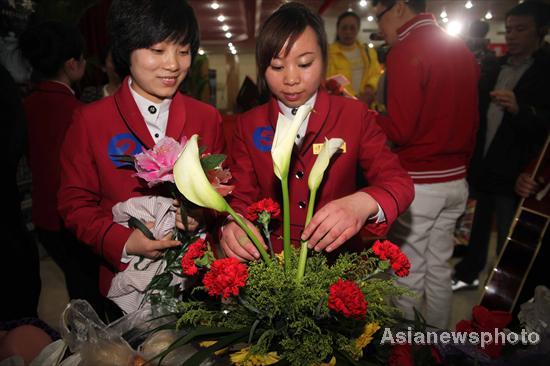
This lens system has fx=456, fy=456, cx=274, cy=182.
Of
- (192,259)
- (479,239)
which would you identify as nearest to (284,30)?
(192,259)

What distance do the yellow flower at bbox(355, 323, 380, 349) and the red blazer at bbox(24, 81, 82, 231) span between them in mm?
1537

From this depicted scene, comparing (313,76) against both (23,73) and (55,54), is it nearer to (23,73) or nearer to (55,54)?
(55,54)

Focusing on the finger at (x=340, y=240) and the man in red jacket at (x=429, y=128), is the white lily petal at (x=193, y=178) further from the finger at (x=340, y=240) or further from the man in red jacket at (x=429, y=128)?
the man in red jacket at (x=429, y=128)

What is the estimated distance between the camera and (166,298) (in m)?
0.97

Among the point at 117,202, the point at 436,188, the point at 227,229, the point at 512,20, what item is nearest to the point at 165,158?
the point at 227,229

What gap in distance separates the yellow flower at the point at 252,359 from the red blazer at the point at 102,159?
0.53 meters

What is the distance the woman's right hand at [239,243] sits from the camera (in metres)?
0.87

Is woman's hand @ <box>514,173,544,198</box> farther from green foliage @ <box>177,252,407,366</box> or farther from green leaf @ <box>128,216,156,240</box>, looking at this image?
green leaf @ <box>128,216,156,240</box>

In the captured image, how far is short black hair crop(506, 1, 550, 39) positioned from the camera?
252 centimetres

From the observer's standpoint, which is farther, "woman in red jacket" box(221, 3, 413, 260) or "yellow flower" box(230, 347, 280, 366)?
"woman in red jacket" box(221, 3, 413, 260)

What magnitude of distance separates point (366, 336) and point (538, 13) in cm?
251

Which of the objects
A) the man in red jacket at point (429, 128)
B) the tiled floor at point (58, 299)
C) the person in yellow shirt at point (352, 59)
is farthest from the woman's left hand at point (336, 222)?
the person in yellow shirt at point (352, 59)

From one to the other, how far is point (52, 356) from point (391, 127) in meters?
1.64

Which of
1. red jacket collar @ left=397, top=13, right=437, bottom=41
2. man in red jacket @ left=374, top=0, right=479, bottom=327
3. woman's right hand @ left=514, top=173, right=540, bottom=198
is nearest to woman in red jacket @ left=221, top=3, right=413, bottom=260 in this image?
man in red jacket @ left=374, top=0, right=479, bottom=327
